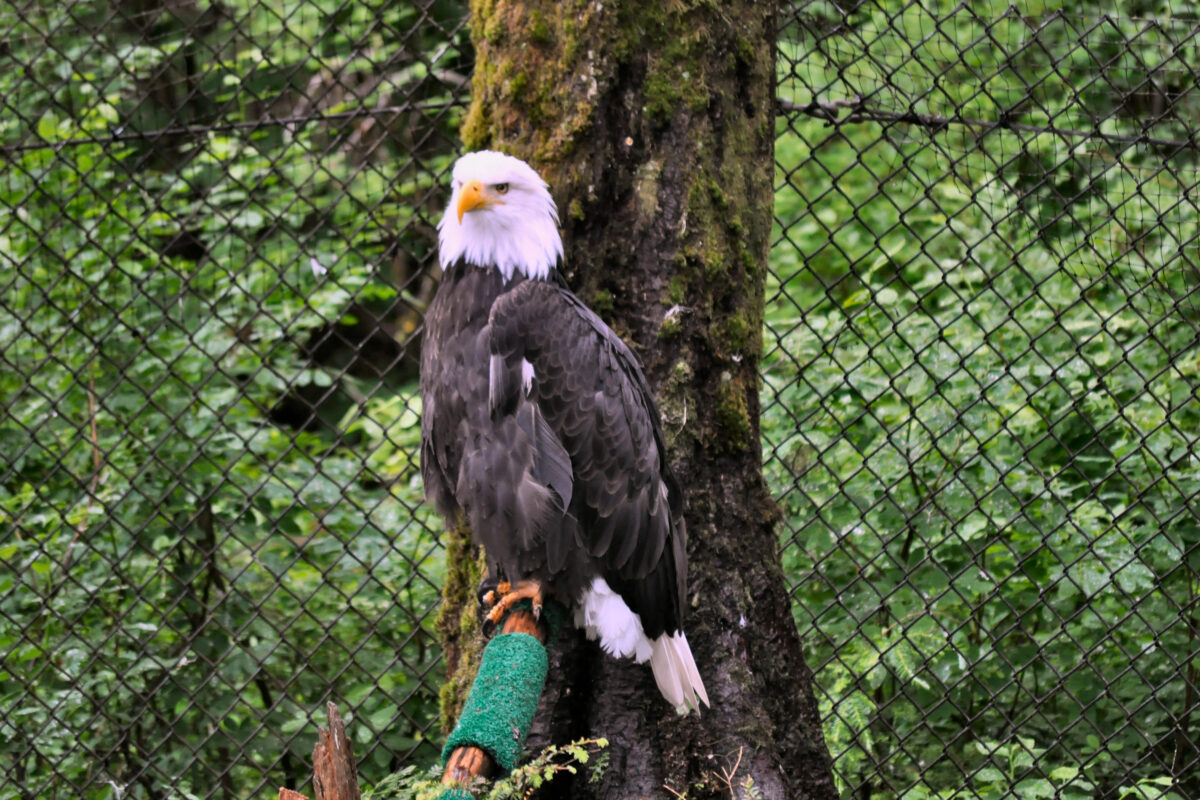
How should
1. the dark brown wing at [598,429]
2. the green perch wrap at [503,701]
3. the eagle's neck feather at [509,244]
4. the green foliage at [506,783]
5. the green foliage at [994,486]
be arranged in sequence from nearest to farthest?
the green foliage at [506,783]
the green perch wrap at [503,701]
the dark brown wing at [598,429]
the eagle's neck feather at [509,244]
the green foliage at [994,486]

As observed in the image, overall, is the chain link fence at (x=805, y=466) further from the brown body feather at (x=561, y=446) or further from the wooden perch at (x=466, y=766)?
the wooden perch at (x=466, y=766)

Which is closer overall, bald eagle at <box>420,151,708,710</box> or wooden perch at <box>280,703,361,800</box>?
wooden perch at <box>280,703,361,800</box>

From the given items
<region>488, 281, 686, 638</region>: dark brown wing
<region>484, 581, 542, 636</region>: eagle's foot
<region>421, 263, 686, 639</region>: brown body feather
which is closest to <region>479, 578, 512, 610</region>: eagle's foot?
<region>484, 581, 542, 636</region>: eagle's foot

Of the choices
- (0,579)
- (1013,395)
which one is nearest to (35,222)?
(0,579)

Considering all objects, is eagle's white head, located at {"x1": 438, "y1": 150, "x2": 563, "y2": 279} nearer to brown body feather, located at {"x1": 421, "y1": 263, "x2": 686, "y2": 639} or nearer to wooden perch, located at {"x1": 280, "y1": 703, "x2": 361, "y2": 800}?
brown body feather, located at {"x1": 421, "y1": 263, "x2": 686, "y2": 639}

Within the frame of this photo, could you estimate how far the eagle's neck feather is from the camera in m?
2.47

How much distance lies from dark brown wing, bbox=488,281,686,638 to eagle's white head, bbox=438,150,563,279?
101 mm

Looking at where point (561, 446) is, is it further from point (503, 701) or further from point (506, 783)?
point (506, 783)

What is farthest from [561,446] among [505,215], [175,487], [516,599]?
[175,487]

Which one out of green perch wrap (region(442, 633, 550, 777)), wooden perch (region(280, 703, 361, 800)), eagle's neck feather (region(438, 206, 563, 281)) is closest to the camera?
wooden perch (region(280, 703, 361, 800))

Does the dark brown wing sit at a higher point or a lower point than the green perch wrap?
higher

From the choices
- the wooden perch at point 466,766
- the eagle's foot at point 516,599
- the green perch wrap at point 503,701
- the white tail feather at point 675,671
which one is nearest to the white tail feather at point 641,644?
the white tail feather at point 675,671

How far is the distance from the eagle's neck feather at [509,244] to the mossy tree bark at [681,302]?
0.45ft

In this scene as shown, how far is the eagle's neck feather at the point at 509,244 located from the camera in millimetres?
2469
